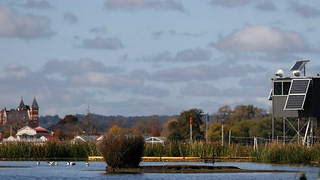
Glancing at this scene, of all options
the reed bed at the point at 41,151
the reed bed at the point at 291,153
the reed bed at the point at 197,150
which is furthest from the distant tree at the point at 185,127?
the reed bed at the point at 291,153

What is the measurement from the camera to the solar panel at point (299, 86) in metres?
68.5

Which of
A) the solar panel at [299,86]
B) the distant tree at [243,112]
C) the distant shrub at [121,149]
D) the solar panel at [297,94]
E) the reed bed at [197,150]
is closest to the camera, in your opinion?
the distant shrub at [121,149]

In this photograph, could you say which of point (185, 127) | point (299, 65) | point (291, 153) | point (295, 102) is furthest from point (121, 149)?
point (185, 127)

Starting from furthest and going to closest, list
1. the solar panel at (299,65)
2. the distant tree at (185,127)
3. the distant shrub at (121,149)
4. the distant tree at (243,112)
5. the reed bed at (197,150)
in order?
1. the distant tree at (243,112)
2. the distant tree at (185,127)
3. the reed bed at (197,150)
4. the solar panel at (299,65)
5. the distant shrub at (121,149)

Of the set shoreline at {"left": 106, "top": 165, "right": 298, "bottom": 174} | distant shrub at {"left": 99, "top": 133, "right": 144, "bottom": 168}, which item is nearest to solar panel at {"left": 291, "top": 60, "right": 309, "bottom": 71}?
shoreline at {"left": 106, "top": 165, "right": 298, "bottom": 174}

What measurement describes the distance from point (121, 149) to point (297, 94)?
21539mm

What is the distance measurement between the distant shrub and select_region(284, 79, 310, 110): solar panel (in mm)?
19661

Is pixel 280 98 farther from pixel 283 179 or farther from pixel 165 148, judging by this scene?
pixel 283 179

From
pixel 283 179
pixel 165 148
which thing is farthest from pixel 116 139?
pixel 165 148

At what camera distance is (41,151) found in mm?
74375

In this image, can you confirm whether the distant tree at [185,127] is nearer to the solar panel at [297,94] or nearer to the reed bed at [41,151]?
the reed bed at [41,151]

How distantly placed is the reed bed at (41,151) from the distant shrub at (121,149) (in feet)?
73.4

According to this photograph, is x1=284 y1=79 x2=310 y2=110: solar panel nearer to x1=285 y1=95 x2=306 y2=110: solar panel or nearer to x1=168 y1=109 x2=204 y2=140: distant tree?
x1=285 y1=95 x2=306 y2=110: solar panel

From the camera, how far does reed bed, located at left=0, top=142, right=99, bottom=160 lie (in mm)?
74000
